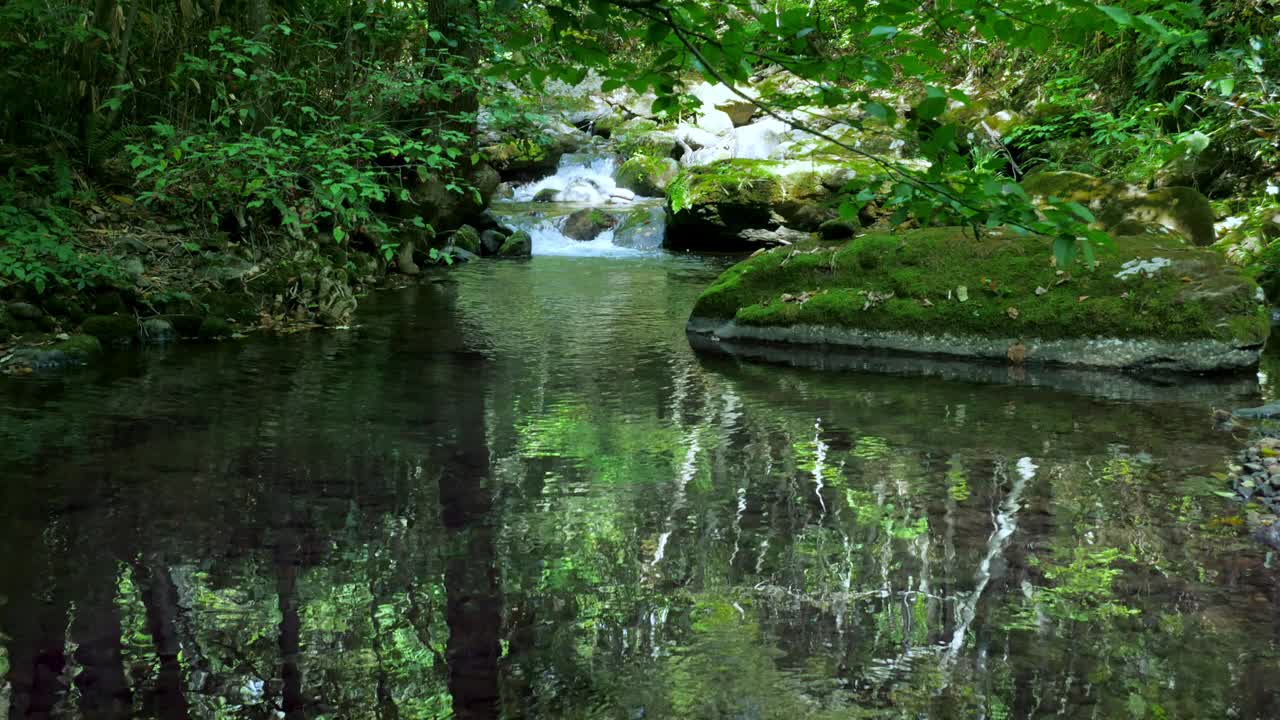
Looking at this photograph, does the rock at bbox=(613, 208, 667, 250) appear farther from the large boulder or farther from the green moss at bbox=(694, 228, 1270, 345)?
the green moss at bbox=(694, 228, 1270, 345)

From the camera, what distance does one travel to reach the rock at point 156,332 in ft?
27.9

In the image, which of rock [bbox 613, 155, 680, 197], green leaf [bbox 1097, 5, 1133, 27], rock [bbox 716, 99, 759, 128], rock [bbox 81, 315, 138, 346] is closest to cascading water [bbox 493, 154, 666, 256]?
rock [bbox 613, 155, 680, 197]

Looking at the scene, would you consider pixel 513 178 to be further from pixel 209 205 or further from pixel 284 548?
pixel 284 548

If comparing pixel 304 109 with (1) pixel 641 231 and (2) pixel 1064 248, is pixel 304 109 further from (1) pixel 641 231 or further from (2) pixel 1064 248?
(1) pixel 641 231

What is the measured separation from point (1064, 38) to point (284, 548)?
3.33 metres

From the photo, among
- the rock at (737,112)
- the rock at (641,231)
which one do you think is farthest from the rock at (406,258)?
the rock at (737,112)

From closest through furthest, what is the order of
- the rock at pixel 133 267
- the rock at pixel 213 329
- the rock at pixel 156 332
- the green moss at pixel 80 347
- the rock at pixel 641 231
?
the green moss at pixel 80 347
the rock at pixel 156 332
the rock at pixel 213 329
the rock at pixel 133 267
the rock at pixel 641 231

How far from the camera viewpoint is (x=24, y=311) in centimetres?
789

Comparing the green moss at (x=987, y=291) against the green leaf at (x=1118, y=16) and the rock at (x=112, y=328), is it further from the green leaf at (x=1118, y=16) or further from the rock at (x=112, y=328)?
the green leaf at (x=1118, y=16)

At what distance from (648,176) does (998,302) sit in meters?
14.0

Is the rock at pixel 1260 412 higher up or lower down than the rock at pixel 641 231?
lower down

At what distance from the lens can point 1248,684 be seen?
286cm

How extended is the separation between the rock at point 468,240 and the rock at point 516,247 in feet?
1.31

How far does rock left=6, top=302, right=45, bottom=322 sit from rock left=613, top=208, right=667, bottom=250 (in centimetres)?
1087
